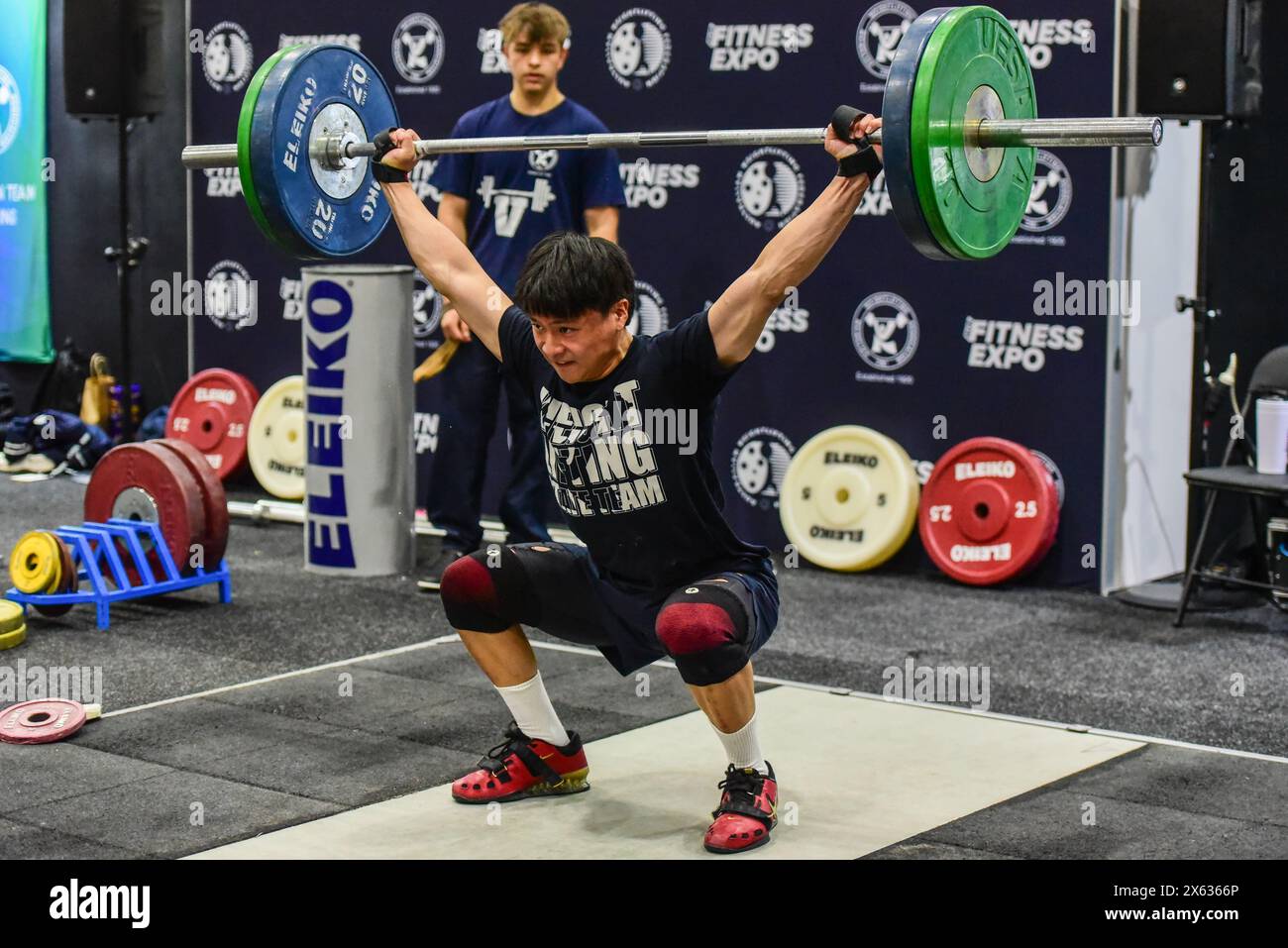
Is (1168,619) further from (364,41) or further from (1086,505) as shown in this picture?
(364,41)

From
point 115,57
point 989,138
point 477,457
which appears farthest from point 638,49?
point 989,138

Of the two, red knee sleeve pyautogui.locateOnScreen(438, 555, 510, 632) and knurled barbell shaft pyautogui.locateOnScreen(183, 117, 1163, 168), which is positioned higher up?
knurled barbell shaft pyautogui.locateOnScreen(183, 117, 1163, 168)

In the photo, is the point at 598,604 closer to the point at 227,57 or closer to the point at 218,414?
the point at 218,414

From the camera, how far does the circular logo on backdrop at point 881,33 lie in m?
5.49

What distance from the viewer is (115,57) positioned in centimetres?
713

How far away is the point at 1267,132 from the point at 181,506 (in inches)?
131

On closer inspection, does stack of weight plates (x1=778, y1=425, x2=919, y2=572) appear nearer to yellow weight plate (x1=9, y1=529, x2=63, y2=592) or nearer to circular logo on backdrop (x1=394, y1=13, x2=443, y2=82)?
circular logo on backdrop (x1=394, y1=13, x2=443, y2=82)

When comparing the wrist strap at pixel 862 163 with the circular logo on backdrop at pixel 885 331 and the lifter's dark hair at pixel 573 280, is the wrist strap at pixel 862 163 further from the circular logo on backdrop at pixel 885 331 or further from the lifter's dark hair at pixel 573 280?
the circular logo on backdrop at pixel 885 331

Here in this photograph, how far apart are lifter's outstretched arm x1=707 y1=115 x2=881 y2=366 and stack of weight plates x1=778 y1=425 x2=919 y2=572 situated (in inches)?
107

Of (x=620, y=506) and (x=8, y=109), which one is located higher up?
(x=8, y=109)

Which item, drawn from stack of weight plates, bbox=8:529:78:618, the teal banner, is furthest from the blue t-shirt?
the teal banner

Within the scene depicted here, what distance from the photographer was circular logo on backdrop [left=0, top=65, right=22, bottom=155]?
786 cm

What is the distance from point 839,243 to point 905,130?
2845mm

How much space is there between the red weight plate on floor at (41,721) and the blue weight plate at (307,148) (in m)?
1.07
